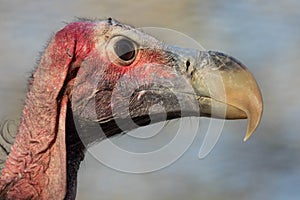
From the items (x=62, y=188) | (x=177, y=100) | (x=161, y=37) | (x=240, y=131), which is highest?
(x=240, y=131)

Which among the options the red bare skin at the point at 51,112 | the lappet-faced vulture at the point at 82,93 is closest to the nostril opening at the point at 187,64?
the lappet-faced vulture at the point at 82,93

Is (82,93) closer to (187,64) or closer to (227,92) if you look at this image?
(187,64)

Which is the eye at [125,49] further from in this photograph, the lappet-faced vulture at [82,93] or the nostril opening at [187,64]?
the nostril opening at [187,64]

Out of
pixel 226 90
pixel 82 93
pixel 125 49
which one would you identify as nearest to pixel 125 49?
pixel 125 49

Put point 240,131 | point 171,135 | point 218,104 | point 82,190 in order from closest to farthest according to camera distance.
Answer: point 218,104 < point 171,135 < point 82,190 < point 240,131

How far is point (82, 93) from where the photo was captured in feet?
23.9

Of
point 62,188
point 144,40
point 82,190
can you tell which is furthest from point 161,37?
point 82,190

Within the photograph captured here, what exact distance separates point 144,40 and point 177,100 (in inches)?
16.1

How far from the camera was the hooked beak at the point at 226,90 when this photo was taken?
6969 mm

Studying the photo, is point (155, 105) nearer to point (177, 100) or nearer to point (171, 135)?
point (177, 100)

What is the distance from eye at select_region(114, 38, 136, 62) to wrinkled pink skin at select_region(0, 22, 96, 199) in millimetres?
162

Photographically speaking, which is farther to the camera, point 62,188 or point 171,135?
point 171,135

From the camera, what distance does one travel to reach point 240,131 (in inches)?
513

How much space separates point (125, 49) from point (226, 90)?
27.3 inches
